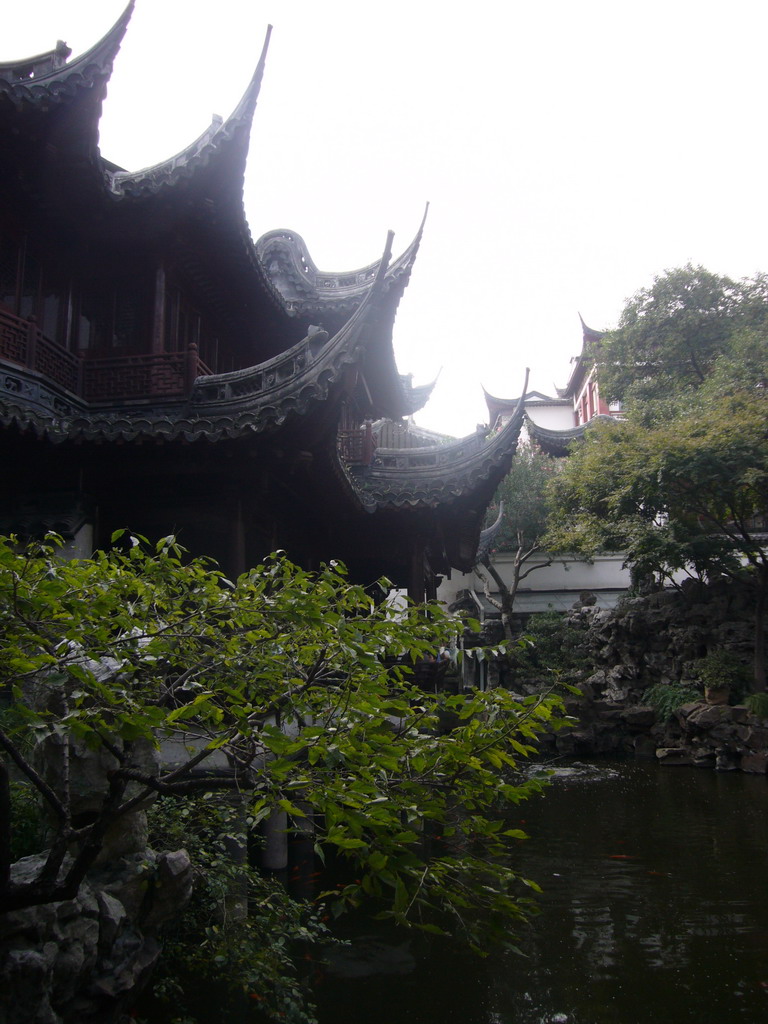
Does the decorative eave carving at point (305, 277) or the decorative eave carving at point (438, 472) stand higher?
the decorative eave carving at point (305, 277)

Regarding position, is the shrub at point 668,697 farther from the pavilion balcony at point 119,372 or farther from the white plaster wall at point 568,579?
the pavilion balcony at point 119,372

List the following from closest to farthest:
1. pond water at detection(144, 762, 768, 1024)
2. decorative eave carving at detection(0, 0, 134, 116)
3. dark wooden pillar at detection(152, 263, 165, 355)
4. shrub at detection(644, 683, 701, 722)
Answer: pond water at detection(144, 762, 768, 1024), decorative eave carving at detection(0, 0, 134, 116), dark wooden pillar at detection(152, 263, 165, 355), shrub at detection(644, 683, 701, 722)

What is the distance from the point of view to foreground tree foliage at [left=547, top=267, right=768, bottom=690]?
16438mm

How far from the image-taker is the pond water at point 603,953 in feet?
14.5

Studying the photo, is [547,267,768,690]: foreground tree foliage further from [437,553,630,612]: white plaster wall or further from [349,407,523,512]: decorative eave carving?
[349,407,523,512]: decorative eave carving

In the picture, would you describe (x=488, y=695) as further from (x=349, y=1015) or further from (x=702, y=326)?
(x=702, y=326)

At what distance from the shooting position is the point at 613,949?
5.45 m

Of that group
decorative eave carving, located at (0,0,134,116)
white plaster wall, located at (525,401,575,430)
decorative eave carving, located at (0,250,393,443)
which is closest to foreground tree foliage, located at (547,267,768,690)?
decorative eave carving, located at (0,250,393,443)

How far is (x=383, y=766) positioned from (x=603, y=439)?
57.7 ft

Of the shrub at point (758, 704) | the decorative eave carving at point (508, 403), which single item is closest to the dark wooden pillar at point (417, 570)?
the shrub at point (758, 704)

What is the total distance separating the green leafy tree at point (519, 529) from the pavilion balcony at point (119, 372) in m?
17.5

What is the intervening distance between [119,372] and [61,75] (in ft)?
8.09

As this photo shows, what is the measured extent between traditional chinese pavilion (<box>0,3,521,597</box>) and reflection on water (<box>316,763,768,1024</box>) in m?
3.55

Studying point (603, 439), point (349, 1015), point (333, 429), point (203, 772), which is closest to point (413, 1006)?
point (349, 1015)
